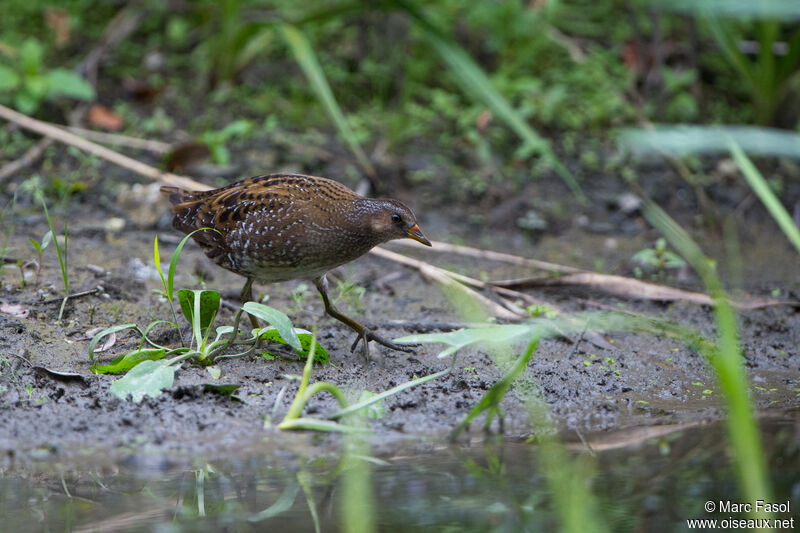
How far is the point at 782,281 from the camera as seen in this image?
18.8ft

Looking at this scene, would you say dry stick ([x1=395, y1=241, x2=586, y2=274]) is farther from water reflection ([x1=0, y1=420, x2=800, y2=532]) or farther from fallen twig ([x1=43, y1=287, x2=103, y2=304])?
water reflection ([x1=0, y1=420, x2=800, y2=532])

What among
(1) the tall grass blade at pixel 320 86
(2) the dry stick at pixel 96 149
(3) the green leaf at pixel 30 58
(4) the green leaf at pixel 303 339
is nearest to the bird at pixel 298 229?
(4) the green leaf at pixel 303 339

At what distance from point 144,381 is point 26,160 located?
3583 millimetres

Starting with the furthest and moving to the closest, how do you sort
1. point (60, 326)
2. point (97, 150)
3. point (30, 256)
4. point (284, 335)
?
point (97, 150), point (30, 256), point (60, 326), point (284, 335)

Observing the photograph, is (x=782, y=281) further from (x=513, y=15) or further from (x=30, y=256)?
(x=30, y=256)

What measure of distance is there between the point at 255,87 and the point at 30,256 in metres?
2.95

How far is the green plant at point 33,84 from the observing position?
6.57m

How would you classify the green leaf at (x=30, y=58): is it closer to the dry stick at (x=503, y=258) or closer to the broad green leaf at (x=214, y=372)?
the dry stick at (x=503, y=258)

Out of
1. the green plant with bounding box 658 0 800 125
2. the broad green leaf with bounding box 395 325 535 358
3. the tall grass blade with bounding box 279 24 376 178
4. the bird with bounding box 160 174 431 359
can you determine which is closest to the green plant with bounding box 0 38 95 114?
the tall grass blade with bounding box 279 24 376 178

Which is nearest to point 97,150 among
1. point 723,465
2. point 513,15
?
point 513,15

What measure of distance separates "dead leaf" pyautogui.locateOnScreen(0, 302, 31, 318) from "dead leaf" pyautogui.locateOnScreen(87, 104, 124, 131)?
2829 mm

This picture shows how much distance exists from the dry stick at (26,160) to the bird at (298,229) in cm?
253

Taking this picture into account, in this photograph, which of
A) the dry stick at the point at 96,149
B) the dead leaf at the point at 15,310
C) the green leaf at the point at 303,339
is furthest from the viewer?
the dry stick at the point at 96,149

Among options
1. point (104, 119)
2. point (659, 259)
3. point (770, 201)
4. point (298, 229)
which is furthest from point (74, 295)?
point (659, 259)
